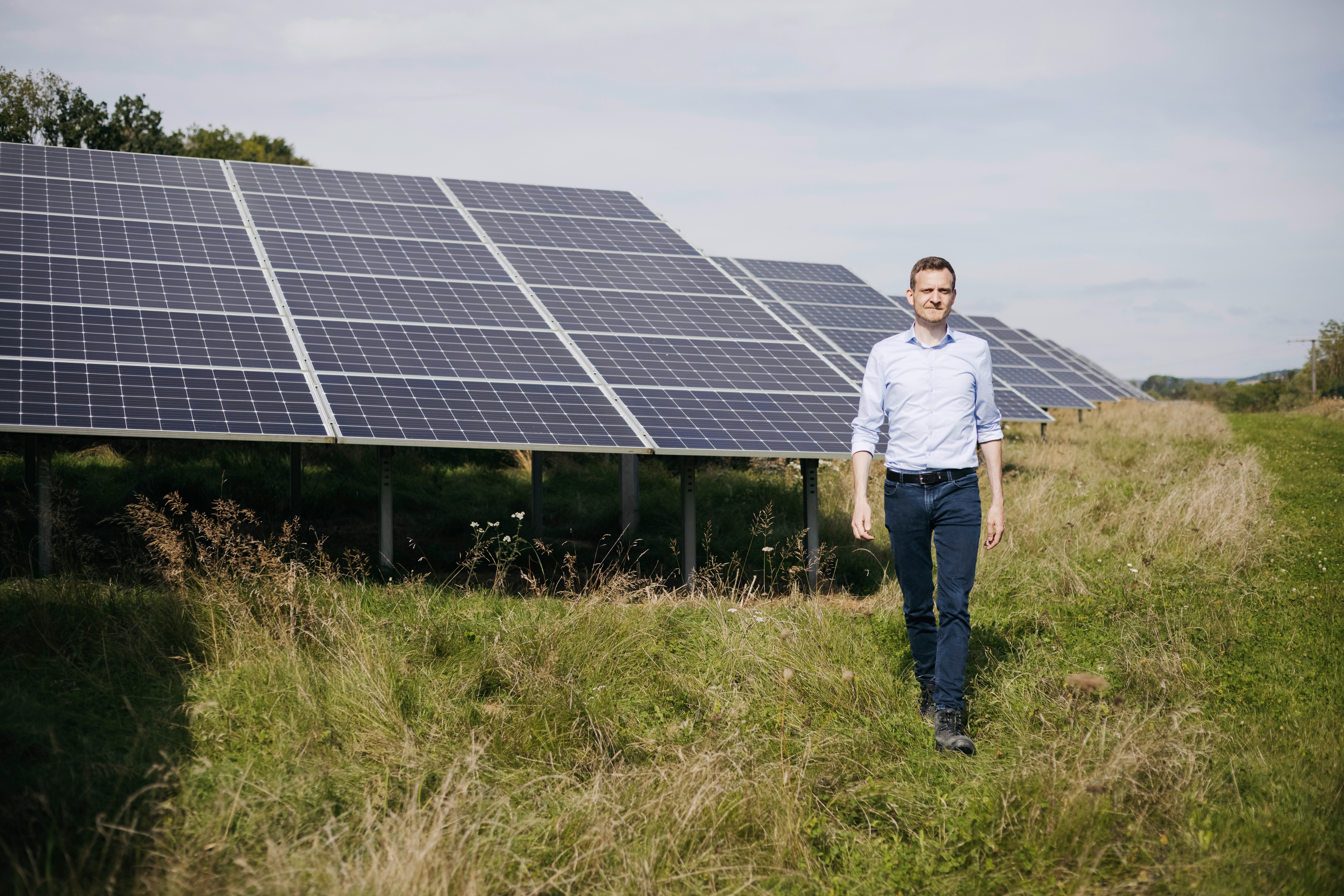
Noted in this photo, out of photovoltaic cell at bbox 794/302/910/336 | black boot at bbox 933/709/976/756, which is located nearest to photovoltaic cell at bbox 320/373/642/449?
black boot at bbox 933/709/976/756

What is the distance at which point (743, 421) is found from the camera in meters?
9.96

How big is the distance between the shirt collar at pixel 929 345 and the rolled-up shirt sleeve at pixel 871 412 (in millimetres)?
219

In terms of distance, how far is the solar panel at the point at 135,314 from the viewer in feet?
26.7

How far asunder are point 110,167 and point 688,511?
10.0 metres

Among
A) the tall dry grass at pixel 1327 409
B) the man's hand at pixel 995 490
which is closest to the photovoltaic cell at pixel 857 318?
the man's hand at pixel 995 490

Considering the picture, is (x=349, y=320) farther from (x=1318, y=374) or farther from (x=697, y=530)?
(x=1318, y=374)

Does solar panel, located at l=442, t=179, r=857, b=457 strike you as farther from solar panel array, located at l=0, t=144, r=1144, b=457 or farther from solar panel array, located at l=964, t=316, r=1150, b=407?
solar panel array, located at l=964, t=316, r=1150, b=407

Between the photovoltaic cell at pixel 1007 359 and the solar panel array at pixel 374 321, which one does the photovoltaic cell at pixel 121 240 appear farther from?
the photovoltaic cell at pixel 1007 359

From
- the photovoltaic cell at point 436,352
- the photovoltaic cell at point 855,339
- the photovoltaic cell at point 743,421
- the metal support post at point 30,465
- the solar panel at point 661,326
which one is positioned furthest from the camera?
the photovoltaic cell at point 855,339

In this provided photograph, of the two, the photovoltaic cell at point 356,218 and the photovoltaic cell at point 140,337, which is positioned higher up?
the photovoltaic cell at point 356,218

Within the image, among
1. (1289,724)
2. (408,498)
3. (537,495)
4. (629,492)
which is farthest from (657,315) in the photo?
(1289,724)

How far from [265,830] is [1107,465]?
18.2 metres

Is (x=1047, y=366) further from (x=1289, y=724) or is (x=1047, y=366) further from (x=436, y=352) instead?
(x=1289, y=724)

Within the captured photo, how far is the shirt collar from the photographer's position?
6.02 meters
